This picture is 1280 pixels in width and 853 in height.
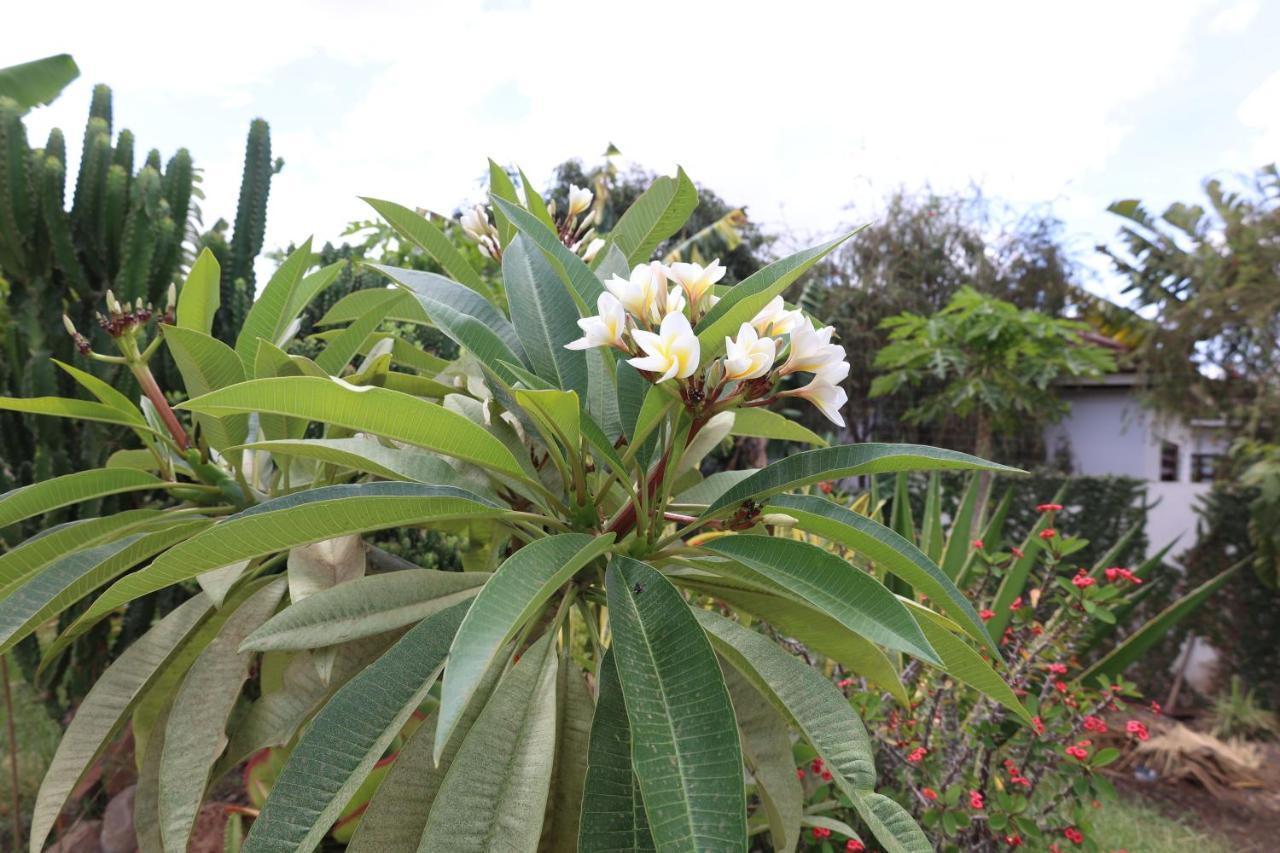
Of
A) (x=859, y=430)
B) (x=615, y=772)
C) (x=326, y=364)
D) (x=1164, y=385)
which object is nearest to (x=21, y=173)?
(x=326, y=364)

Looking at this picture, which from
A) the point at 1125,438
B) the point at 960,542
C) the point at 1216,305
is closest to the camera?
the point at 960,542

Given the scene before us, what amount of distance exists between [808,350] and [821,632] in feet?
1.15

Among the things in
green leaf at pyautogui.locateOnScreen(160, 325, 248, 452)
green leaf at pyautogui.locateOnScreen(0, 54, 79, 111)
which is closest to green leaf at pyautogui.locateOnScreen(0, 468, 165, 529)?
green leaf at pyautogui.locateOnScreen(160, 325, 248, 452)

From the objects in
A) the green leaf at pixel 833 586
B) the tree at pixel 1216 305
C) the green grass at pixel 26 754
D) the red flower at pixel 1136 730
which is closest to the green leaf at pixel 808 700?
the green leaf at pixel 833 586

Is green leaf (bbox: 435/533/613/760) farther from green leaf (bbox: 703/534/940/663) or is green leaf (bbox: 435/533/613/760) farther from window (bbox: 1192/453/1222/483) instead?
window (bbox: 1192/453/1222/483)

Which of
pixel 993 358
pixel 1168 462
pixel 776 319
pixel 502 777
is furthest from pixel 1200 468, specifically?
pixel 502 777

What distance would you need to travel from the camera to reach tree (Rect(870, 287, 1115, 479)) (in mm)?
8500

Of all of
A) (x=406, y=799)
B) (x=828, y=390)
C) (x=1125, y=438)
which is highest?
(x=1125, y=438)

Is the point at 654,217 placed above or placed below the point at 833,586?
above

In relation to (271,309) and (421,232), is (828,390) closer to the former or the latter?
(421,232)

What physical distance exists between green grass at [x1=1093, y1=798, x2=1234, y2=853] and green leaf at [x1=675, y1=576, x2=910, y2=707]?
2793 millimetres

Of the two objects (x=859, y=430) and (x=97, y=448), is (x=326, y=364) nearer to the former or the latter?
(x=97, y=448)

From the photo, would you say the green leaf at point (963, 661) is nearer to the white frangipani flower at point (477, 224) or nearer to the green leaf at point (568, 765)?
the green leaf at point (568, 765)

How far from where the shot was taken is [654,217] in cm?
122
